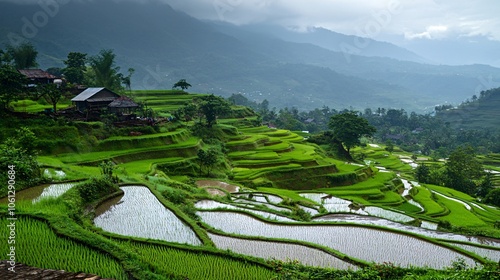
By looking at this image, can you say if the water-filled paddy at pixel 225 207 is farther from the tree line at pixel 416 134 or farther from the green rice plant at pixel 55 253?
the tree line at pixel 416 134

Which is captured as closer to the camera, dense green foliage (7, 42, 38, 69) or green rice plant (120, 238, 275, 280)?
green rice plant (120, 238, 275, 280)

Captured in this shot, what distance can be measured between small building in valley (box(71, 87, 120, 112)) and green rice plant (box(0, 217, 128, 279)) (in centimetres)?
2243

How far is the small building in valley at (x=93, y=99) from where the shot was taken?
28766mm

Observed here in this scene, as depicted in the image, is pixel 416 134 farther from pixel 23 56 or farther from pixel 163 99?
pixel 23 56

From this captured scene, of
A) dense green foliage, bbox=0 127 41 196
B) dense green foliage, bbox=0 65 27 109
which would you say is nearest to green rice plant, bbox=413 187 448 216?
dense green foliage, bbox=0 127 41 196

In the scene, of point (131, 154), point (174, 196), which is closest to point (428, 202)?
point (174, 196)

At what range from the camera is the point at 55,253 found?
727 centimetres

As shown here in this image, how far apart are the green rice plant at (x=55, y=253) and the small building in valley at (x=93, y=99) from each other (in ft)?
73.6

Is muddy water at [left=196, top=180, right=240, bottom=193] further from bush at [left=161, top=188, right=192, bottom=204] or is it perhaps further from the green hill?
the green hill

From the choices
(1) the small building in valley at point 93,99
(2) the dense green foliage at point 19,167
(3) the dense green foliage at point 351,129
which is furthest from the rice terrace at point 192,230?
(3) the dense green foliage at point 351,129

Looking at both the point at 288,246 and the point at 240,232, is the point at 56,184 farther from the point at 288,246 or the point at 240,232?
the point at 288,246

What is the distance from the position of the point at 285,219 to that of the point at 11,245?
8.91m

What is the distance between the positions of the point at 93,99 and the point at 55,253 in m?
24.5

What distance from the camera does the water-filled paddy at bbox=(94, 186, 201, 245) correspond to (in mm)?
9484
